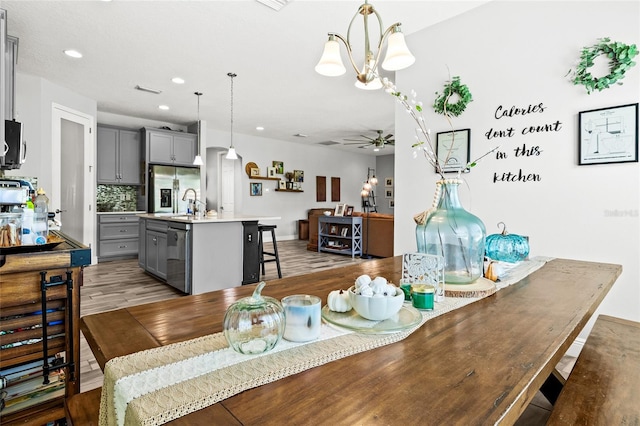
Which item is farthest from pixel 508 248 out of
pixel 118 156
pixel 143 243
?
pixel 118 156

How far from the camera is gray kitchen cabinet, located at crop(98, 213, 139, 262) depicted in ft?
19.0

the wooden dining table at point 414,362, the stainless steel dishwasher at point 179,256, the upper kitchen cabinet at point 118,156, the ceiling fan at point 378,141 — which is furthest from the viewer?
the ceiling fan at point 378,141

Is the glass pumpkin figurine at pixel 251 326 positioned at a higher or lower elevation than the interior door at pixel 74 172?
lower

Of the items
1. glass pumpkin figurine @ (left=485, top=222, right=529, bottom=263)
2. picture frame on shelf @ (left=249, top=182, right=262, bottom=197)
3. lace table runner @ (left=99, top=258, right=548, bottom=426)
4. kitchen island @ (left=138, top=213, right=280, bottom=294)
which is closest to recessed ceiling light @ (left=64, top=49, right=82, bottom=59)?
kitchen island @ (left=138, top=213, right=280, bottom=294)

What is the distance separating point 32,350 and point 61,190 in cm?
445

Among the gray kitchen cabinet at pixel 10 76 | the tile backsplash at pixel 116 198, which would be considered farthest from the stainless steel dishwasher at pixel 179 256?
the tile backsplash at pixel 116 198

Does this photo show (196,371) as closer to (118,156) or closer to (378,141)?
(118,156)

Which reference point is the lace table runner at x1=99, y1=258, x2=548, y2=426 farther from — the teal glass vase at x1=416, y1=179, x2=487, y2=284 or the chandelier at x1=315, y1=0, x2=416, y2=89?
the chandelier at x1=315, y1=0, x2=416, y2=89

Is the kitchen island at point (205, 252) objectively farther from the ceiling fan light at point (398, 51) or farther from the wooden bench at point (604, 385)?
the wooden bench at point (604, 385)

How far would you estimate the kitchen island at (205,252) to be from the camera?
3.61m

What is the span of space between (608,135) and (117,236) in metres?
6.76

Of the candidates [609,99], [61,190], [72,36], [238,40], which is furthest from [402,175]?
[61,190]

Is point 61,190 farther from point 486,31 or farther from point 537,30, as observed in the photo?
point 537,30

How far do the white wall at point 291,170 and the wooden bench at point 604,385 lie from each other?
7.64m
